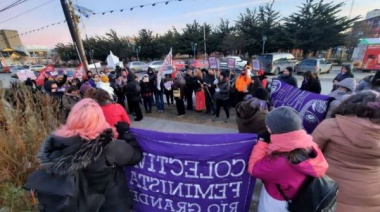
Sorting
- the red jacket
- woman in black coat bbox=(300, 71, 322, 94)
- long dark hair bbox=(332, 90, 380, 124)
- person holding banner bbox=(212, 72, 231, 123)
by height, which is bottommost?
person holding banner bbox=(212, 72, 231, 123)

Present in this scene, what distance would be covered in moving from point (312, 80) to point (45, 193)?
631 cm

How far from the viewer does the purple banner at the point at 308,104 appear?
412 centimetres

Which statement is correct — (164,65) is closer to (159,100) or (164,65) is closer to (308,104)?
(159,100)

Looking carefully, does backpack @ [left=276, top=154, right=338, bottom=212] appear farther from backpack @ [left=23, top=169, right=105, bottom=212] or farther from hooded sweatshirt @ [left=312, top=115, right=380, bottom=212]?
backpack @ [left=23, top=169, right=105, bottom=212]

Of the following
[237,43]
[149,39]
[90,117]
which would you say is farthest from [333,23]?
[90,117]

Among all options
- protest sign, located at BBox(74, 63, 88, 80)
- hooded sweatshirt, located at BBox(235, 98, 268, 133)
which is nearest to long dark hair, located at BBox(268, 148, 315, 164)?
hooded sweatshirt, located at BBox(235, 98, 268, 133)

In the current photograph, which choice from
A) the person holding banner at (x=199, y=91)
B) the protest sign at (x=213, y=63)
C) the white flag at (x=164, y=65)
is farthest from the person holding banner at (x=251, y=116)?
the protest sign at (x=213, y=63)

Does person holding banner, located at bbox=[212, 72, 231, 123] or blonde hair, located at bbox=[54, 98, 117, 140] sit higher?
blonde hair, located at bbox=[54, 98, 117, 140]

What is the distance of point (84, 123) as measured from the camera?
1896 mm

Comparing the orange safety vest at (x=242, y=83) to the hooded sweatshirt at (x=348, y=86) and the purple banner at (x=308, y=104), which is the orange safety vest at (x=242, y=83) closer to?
the purple banner at (x=308, y=104)

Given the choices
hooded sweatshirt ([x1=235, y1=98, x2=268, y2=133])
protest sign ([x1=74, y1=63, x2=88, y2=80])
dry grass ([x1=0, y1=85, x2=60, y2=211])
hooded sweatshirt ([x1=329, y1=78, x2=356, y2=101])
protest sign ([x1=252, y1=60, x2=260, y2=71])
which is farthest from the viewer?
protest sign ([x1=74, y1=63, x2=88, y2=80])

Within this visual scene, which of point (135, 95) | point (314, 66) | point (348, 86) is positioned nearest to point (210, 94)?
point (135, 95)

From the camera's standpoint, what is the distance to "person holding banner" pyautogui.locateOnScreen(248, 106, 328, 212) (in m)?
1.63

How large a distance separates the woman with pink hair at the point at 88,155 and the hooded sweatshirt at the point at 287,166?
47.1 inches
